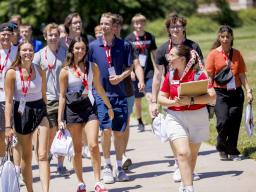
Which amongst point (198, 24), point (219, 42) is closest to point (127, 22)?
point (198, 24)

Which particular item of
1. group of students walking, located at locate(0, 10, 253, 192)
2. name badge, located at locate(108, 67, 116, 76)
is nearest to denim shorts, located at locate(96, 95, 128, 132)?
group of students walking, located at locate(0, 10, 253, 192)

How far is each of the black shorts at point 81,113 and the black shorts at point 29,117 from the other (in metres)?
0.37

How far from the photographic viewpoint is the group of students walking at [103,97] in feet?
23.8

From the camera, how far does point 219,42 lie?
9492 mm

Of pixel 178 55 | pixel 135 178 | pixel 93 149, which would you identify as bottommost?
pixel 135 178

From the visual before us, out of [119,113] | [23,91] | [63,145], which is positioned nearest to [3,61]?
[23,91]

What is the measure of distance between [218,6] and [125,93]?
1970 inches

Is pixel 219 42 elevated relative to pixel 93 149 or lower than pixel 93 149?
elevated

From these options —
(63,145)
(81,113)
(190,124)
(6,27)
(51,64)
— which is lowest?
(63,145)

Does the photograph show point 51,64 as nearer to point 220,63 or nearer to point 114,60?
point 114,60

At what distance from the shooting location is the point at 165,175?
8.91 metres

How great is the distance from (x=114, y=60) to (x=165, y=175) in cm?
157

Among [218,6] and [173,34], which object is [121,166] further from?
[218,6]

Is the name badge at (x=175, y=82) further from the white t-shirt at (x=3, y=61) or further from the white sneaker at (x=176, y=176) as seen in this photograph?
the white t-shirt at (x=3, y=61)
